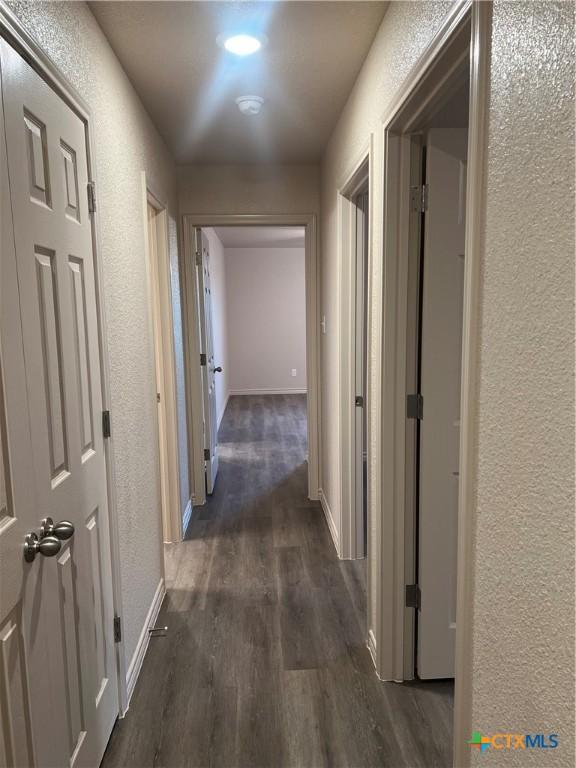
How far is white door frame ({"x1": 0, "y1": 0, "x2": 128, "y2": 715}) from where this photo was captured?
1.17m

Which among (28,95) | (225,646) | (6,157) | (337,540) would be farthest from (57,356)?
(337,540)

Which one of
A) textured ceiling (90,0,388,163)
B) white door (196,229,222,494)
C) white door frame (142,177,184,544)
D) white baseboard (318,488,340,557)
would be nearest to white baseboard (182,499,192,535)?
white door frame (142,177,184,544)

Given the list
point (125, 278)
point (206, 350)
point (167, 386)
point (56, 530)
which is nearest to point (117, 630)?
point (56, 530)

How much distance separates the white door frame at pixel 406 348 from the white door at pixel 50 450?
3.11ft

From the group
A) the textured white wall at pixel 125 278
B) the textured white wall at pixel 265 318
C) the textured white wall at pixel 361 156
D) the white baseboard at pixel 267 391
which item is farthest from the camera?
the white baseboard at pixel 267 391

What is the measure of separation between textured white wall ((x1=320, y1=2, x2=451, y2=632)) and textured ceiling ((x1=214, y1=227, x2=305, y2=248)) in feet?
11.3

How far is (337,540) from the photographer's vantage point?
→ 3.09 meters

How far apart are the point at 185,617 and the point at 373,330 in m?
1.62

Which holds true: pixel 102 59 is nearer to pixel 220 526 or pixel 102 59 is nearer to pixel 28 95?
pixel 28 95

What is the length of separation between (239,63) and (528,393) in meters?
1.88

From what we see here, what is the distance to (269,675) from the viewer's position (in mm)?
2039

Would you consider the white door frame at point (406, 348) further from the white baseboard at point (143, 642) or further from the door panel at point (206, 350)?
A: the door panel at point (206, 350)

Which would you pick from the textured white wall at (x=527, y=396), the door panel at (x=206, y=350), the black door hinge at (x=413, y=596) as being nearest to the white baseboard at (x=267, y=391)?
the door panel at (x=206, y=350)

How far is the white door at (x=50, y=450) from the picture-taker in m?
1.07
